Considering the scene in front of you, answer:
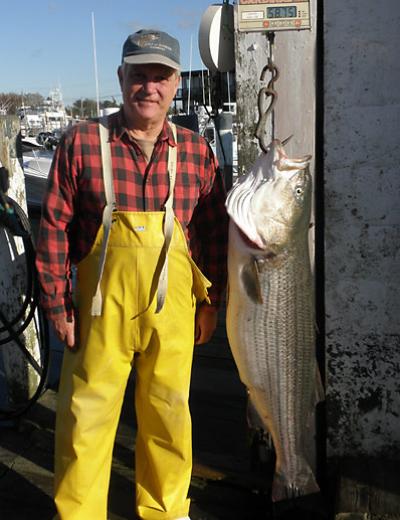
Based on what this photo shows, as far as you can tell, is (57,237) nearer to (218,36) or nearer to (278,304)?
(278,304)

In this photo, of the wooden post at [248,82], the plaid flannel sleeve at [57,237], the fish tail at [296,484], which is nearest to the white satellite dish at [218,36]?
the wooden post at [248,82]

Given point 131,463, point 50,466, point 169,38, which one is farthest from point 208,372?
point 169,38

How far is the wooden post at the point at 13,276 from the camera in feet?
12.3

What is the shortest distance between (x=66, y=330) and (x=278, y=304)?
965mm

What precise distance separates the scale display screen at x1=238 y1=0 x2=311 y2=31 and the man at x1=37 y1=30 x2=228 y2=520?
361 millimetres

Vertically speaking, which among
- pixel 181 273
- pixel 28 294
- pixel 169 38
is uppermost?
pixel 169 38

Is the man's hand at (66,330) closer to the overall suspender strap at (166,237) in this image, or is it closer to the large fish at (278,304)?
the overall suspender strap at (166,237)

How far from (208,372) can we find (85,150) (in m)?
2.75

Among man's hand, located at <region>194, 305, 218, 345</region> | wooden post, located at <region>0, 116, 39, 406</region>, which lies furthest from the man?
wooden post, located at <region>0, 116, 39, 406</region>

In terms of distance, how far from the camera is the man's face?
250 centimetres

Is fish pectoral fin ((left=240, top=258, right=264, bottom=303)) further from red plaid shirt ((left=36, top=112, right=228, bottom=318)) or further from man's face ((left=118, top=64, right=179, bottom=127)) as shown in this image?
man's face ((left=118, top=64, right=179, bottom=127))

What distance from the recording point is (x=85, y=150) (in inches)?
98.7

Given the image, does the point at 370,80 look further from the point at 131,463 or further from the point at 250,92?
the point at 131,463

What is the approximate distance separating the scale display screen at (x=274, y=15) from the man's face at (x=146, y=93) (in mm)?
433
